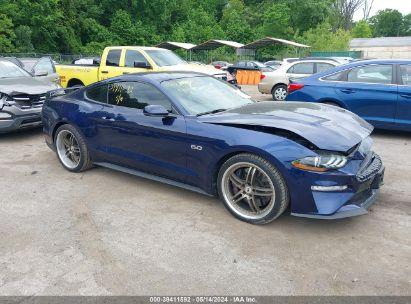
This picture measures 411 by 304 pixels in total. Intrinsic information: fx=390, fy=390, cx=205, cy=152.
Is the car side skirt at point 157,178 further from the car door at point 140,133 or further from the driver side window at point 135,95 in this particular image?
the driver side window at point 135,95

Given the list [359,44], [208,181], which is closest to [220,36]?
[359,44]

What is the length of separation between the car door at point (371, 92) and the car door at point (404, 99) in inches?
3.2

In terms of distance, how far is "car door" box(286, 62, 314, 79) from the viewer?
12180 millimetres

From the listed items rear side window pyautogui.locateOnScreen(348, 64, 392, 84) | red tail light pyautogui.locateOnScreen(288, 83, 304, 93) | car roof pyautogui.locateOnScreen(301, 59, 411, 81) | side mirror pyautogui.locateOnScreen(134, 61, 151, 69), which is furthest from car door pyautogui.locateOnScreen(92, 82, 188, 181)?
side mirror pyautogui.locateOnScreen(134, 61, 151, 69)

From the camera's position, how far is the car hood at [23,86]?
759cm

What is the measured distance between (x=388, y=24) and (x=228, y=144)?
121 meters

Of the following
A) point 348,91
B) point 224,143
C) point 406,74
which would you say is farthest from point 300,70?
point 224,143

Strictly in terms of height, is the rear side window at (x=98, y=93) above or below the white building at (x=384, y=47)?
below

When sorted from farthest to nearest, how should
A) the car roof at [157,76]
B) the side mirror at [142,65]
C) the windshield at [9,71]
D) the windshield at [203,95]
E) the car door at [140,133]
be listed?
1. the side mirror at [142,65]
2. the windshield at [9,71]
3. the car roof at [157,76]
4. the windshield at [203,95]
5. the car door at [140,133]

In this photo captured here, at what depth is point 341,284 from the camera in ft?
9.68

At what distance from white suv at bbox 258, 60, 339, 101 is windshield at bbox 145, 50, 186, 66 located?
3429 millimetres

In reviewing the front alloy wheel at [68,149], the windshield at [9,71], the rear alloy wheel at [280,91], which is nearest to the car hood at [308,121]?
the front alloy wheel at [68,149]

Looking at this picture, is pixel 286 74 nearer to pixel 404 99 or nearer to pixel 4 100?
pixel 404 99

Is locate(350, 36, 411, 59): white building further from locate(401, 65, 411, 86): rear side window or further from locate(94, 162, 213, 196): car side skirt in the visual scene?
locate(94, 162, 213, 196): car side skirt
